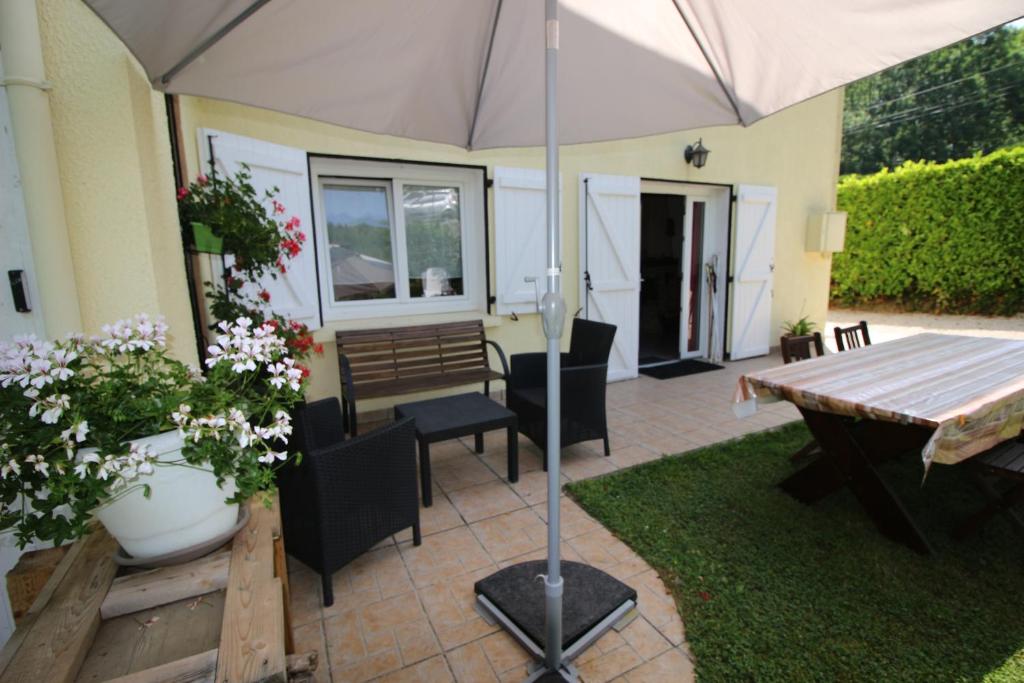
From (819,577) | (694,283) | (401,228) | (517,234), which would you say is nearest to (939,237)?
(694,283)

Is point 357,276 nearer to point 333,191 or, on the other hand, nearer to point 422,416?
point 333,191

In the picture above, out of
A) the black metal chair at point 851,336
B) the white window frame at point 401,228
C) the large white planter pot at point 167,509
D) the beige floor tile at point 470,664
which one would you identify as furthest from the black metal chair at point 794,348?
the large white planter pot at point 167,509

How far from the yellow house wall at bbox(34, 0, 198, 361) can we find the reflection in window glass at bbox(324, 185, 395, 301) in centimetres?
222

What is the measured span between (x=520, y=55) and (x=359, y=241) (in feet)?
8.46

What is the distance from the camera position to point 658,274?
7.43 m

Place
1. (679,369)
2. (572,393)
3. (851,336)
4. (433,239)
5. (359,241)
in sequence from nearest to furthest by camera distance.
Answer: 1. (572,393)
2. (851,336)
3. (359,241)
4. (433,239)
5. (679,369)

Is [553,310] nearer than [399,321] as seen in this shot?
Yes

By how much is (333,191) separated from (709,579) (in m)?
3.73

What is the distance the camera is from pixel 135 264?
160cm

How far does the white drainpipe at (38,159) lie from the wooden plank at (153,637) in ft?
2.99

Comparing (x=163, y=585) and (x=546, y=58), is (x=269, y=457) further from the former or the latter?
(x=546, y=58)

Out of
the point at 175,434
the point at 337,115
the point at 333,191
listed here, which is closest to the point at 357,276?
the point at 333,191

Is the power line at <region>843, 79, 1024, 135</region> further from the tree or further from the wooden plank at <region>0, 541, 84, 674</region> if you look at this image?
the wooden plank at <region>0, 541, 84, 674</region>

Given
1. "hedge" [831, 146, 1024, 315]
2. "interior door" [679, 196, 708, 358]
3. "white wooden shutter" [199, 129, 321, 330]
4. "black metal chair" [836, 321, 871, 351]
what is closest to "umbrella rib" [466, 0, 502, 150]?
"white wooden shutter" [199, 129, 321, 330]
